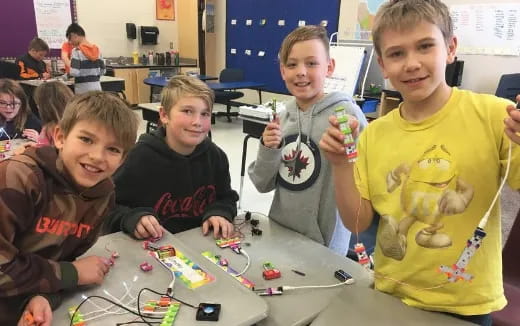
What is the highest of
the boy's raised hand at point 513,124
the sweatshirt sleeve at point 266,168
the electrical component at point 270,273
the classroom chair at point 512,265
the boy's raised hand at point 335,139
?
the boy's raised hand at point 513,124

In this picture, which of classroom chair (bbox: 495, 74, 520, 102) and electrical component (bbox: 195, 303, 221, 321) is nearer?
electrical component (bbox: 195, 303, 221, 321)

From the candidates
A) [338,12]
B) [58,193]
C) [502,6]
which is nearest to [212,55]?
[338,12]

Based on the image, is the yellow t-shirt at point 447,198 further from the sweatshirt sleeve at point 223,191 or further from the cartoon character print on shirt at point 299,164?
the sweatshirt sleeve at point 223,191

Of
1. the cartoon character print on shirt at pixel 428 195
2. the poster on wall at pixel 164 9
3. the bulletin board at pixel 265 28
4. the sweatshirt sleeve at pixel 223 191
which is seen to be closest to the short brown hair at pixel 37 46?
the poster on wall at pixel 164 9

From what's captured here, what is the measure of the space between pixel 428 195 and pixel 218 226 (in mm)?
713

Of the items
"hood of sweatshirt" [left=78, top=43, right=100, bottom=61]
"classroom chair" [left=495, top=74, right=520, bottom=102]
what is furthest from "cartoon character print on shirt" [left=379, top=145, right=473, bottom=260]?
"hood of sweatshirt" [left=78, top=43, right=100, bottom=61]

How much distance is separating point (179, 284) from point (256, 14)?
690 centimetres

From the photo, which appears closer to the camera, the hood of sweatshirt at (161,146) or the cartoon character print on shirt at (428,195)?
the cartoon character print on shirt at (428,195)

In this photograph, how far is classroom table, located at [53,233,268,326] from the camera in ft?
3.11

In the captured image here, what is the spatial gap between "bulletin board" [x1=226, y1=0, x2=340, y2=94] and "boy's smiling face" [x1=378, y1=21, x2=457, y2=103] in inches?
210

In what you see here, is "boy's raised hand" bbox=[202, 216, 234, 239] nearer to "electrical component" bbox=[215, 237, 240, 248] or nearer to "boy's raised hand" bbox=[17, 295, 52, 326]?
"electrical component" bbox=[215, 237, 240, 248]

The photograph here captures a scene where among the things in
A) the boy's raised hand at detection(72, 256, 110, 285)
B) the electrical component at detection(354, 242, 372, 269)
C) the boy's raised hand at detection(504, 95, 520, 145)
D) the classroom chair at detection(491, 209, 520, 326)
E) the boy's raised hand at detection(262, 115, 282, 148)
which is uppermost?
the boy's raised hand at detection(504, 95, 520, 145)

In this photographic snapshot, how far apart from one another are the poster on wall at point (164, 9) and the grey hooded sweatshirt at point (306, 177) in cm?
750

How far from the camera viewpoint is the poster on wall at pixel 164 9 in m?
8.24
